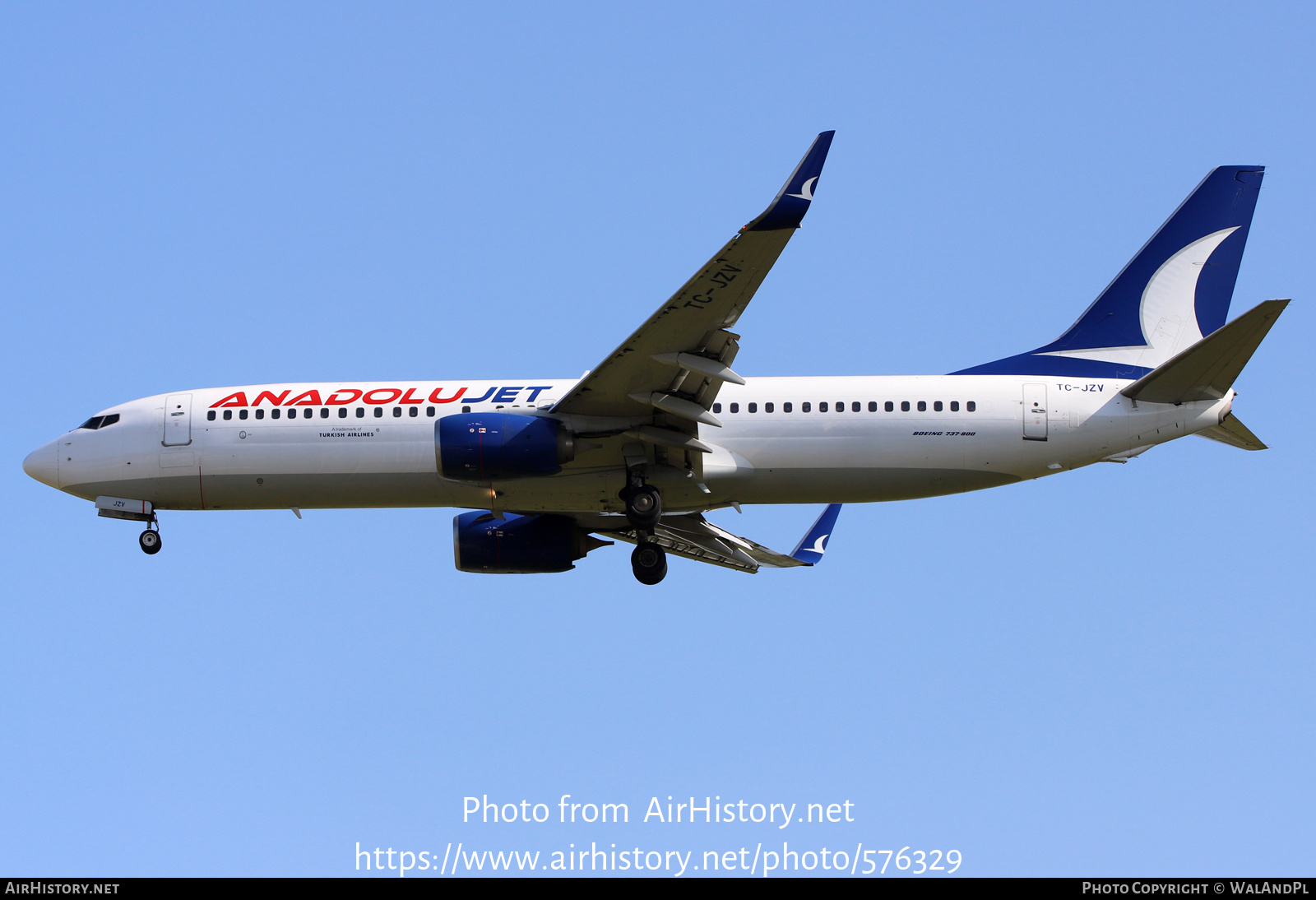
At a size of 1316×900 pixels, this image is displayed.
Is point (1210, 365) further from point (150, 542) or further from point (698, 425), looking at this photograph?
point (150, 542)

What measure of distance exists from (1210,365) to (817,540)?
11.5m

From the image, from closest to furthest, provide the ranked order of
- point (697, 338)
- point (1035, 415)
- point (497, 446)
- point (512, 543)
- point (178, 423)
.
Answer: point (697, 338), point (497, 446), point (1035, 415), point (178, 423), point (512, 543)

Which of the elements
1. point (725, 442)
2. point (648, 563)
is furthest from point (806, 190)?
point (648, 563)

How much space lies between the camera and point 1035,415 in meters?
23.8

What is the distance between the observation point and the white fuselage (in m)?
23.7

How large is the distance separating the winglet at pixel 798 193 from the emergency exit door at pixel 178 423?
40.7 ft

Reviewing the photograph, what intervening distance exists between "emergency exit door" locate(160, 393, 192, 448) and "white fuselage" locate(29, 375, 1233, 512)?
0.12 ft

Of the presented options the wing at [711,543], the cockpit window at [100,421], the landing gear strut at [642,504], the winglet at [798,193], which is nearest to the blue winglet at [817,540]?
the wing at [711,543]

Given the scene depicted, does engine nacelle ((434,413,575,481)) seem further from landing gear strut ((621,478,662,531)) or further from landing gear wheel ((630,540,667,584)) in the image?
landing gear wheel ((630,540,667,584))

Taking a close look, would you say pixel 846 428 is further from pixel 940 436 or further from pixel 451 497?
pixel 451 497

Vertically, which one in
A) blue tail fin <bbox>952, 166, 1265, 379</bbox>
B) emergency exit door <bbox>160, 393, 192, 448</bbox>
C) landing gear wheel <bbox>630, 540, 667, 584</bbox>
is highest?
blue tail fin <bbox>952, 166, 1265, 379</bbox>

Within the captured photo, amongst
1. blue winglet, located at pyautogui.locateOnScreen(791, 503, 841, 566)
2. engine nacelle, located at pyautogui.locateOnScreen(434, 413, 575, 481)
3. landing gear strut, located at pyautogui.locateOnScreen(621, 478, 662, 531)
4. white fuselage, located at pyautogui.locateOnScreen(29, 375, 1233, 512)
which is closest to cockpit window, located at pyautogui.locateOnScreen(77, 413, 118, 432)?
white fuselage, located at pyautogui.locateOnScreen(29, 375, 1233, 512)

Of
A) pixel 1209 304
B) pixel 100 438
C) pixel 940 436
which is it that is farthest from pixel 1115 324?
pixel 100 438

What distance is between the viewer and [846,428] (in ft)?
78.0
